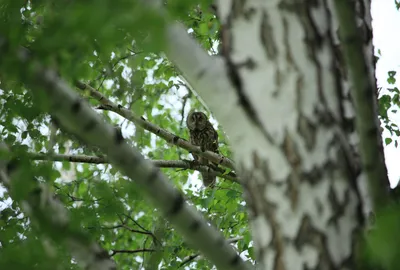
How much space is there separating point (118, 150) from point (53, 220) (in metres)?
0.22

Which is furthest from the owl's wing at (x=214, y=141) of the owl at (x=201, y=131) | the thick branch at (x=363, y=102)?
the thick branch at (x=363, y=102)

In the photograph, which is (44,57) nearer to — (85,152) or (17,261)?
(17,261)

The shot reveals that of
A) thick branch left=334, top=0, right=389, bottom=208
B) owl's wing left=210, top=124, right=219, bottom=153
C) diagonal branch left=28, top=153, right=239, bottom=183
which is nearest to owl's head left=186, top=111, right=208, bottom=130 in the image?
owl's wing left=210, top=124, right=219, bottom=153

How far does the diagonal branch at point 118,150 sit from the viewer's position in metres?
1.31

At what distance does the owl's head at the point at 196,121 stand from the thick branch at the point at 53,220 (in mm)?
5482

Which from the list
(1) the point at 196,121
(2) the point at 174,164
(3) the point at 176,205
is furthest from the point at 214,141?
(3) the point at 176,205

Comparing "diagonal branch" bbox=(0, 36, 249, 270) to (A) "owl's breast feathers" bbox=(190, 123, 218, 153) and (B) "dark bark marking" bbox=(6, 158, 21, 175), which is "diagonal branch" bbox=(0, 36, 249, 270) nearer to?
(B) "dark bark marking" bbox=(6, 158, 21, 175)

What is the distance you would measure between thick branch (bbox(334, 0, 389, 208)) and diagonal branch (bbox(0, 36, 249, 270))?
1.28ft

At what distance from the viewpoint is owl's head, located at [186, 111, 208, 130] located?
23.3ft

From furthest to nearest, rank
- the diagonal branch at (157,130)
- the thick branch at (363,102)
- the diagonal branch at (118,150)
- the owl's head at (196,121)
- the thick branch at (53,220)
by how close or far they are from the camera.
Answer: the owl's head at (196,121)
the diagonal branch at (157,130)
the thick branch at (363,102)
the thick branch at (53,220)
the diagonal branch at (118,150)

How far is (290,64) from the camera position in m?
1.45

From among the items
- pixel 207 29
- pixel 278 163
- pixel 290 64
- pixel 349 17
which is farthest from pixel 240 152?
pixel 207 29

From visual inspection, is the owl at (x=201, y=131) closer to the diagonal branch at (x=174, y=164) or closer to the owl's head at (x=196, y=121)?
the owl's head at (x=196, y=121)

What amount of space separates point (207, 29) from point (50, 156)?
10.7ft
